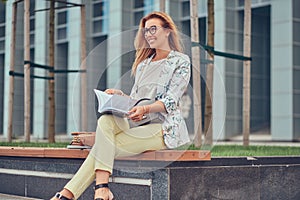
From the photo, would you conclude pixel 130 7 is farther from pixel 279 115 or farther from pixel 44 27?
pixel 279 115

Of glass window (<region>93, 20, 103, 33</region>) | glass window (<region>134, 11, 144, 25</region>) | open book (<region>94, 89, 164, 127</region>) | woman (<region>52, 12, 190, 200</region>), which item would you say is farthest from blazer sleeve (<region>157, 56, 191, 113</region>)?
glass window (<region>93, 20, 103, 33</region>)

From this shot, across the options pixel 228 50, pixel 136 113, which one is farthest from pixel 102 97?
pixel 228 50

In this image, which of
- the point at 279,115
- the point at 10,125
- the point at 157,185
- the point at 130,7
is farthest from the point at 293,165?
the point at 130,7

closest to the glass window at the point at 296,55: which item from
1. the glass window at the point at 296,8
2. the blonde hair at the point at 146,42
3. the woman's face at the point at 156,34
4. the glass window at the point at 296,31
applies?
the glass window at the point at 296,31

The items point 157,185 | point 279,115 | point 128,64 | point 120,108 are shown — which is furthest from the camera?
point 279,115

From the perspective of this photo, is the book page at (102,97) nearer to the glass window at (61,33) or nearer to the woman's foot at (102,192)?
the woman's foot at (102,192)

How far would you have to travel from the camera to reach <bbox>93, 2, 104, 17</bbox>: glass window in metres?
29.6

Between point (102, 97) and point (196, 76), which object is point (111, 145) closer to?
point (102, 97)

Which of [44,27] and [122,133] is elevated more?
[44,27]

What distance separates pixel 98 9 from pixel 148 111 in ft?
83.0

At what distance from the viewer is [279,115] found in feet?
78.6

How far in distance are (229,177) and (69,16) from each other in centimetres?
2562

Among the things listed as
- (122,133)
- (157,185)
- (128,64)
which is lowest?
(157,185)

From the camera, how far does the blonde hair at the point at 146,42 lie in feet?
17.2
